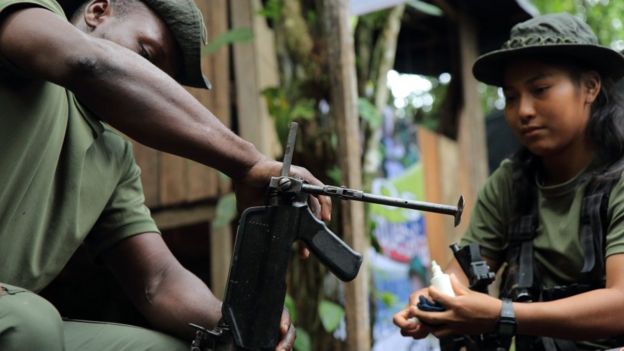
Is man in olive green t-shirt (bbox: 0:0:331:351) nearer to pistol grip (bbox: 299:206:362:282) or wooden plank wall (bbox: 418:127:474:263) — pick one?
pistol grip (bbox: 299:206:362:282)

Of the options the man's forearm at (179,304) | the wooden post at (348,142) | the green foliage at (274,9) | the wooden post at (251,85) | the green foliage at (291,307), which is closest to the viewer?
the man's forearm at (179,304)

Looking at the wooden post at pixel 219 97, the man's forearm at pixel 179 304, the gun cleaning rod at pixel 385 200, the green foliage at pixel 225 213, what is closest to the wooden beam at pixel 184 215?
the wooden post at pixel 219 97

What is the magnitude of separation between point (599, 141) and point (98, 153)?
1674 mm

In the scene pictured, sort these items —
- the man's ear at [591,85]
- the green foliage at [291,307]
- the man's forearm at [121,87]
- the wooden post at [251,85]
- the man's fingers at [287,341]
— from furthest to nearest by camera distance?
the wooden post at [251,85] < the green foliage at [291,307] < the man's ear at [591,85] < the man's fingers at [287,341] < the man's forearm at [121,87]

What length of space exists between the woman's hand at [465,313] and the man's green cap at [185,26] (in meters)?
1.04

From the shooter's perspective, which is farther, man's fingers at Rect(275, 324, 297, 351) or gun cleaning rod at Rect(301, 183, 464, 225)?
man's fingers at Rect(275, 324, 297, 351)

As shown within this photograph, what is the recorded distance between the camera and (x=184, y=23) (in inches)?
102

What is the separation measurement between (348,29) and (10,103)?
230 centimetres

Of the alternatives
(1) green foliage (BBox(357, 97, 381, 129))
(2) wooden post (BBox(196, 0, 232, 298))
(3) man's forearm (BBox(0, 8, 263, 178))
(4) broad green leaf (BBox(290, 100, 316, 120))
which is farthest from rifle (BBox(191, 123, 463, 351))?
(2) wooden post (BBox(196, 0, 232, 298))

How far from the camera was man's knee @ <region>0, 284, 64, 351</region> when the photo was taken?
5.94 feet

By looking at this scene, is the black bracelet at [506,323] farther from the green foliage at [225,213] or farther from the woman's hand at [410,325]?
the green foliage at [225,213]

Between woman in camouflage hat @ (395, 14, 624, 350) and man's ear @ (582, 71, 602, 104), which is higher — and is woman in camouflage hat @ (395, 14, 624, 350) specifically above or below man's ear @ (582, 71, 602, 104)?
below

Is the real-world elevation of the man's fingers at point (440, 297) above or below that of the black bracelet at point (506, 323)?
above

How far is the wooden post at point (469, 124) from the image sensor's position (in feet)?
22.1
